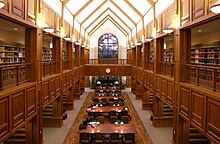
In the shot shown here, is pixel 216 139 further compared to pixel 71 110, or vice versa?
pixel 71 110

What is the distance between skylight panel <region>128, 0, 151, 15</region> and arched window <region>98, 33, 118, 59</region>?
18.1 metres

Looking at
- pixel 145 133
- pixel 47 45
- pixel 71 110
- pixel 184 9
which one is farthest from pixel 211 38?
pixel 47 45

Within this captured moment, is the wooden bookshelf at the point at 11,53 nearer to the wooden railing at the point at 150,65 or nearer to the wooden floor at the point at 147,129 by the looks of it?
the wooden floor at the point at 147,129

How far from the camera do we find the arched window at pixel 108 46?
3672 centimetres

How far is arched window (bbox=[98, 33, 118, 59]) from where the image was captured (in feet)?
120

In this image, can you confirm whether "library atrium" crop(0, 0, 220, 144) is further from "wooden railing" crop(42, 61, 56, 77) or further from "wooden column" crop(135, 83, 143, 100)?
"wooden column" crop(135, 83, 143, 100)

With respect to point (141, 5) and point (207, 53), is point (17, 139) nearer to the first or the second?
point (207, 53)

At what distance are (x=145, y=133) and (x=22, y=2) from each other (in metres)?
9.84

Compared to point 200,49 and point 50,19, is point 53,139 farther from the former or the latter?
point 200,49

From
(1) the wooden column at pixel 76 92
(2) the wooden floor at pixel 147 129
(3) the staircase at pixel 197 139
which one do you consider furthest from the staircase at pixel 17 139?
(1) the wooden column at pixel 76 92

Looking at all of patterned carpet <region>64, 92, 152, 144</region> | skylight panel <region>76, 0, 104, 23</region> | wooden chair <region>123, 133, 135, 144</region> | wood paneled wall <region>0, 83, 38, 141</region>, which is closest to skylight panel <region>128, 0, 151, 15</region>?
skylight panel <region>76, 0, 104, 23</region>

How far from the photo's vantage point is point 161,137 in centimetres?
1322

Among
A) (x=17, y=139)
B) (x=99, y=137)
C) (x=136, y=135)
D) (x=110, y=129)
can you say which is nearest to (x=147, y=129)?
(x=136, y=135)

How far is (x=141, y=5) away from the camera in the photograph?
57.7 feet
